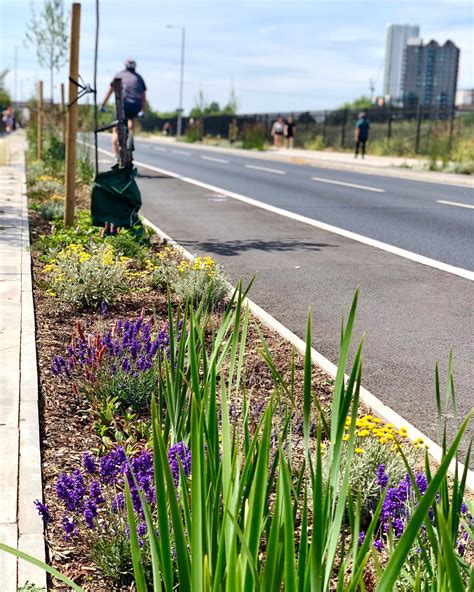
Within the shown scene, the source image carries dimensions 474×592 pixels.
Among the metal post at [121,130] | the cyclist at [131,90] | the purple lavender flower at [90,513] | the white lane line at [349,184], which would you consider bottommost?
the purple lavender flower at [90,513]

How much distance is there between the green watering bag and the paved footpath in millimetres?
1210

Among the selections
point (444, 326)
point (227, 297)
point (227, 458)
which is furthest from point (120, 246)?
point (227, 458)

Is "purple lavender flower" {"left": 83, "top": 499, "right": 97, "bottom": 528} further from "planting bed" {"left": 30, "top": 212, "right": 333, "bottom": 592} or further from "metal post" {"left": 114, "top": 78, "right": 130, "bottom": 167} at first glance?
"metal post" {"left": 114, "top": 78, "right": 130, "bottom": 167}

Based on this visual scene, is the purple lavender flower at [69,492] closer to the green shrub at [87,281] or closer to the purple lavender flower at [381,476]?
the purple lavender flower at [381,476]

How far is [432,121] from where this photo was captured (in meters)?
41.0

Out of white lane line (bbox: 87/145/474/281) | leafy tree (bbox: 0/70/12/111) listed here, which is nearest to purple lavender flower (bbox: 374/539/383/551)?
white lane line (bbox: 87/145/474/281)

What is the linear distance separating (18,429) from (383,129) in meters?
45.3

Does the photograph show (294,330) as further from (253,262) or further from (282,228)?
(282,228)

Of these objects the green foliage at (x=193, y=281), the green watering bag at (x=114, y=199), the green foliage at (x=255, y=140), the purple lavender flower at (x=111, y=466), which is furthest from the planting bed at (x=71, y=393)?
the green foliage at (x=255, y=140)

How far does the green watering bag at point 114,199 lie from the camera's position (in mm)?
8805

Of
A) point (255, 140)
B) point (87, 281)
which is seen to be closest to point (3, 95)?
point (255, 140)

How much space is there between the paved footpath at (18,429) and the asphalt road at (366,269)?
1838mm

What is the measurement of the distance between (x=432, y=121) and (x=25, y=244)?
35.2 m

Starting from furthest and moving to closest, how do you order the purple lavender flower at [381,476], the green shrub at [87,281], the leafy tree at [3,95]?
the leafy tree at [3,95]
the green shrub at [87,281]
the purple lavender flower at [381,476]
